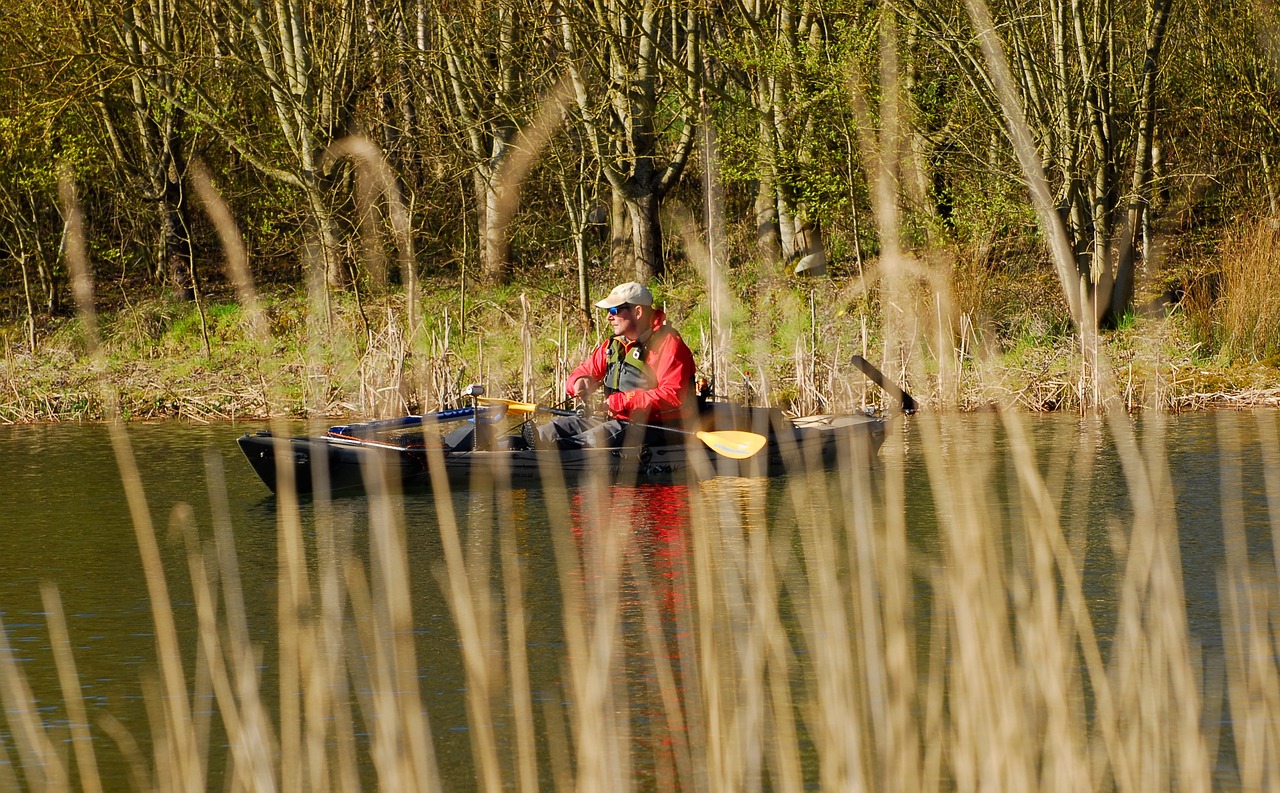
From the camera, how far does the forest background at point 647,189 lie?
13133 millimetres

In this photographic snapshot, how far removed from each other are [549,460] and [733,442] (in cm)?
105

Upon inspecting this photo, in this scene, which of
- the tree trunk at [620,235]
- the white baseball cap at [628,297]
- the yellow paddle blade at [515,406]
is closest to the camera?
the white baseball cap at [628,297]

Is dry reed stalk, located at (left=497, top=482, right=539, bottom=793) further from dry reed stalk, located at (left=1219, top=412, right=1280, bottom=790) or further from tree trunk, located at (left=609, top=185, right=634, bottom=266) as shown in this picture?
tree trunk, located at (left=609, top=185, right=634, bottom=266)

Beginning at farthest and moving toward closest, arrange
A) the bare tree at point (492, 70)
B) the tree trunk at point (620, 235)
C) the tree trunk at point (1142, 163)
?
the tree trunk at point (620, 235)
the bare tree at point (492, 70)
the tree trunk at point (1142, 163)

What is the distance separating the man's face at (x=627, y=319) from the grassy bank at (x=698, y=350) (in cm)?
188

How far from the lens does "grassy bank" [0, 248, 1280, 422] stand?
1206 cm

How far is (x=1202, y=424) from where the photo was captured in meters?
10.9

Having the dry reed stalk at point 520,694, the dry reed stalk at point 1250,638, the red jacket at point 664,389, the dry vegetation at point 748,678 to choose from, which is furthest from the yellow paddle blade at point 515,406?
Answer: the dry reed stalk at point 1250,638

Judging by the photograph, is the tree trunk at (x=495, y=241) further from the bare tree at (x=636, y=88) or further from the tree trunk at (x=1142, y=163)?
the tree trunk at (x=1142, y=163)

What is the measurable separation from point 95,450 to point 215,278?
9.62m

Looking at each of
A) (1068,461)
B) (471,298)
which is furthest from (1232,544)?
(471,298)

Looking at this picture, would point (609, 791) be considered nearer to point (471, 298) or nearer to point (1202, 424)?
point (1202, 424)

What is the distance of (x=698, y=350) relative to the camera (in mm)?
14859

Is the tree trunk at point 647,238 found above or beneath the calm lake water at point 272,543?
above
